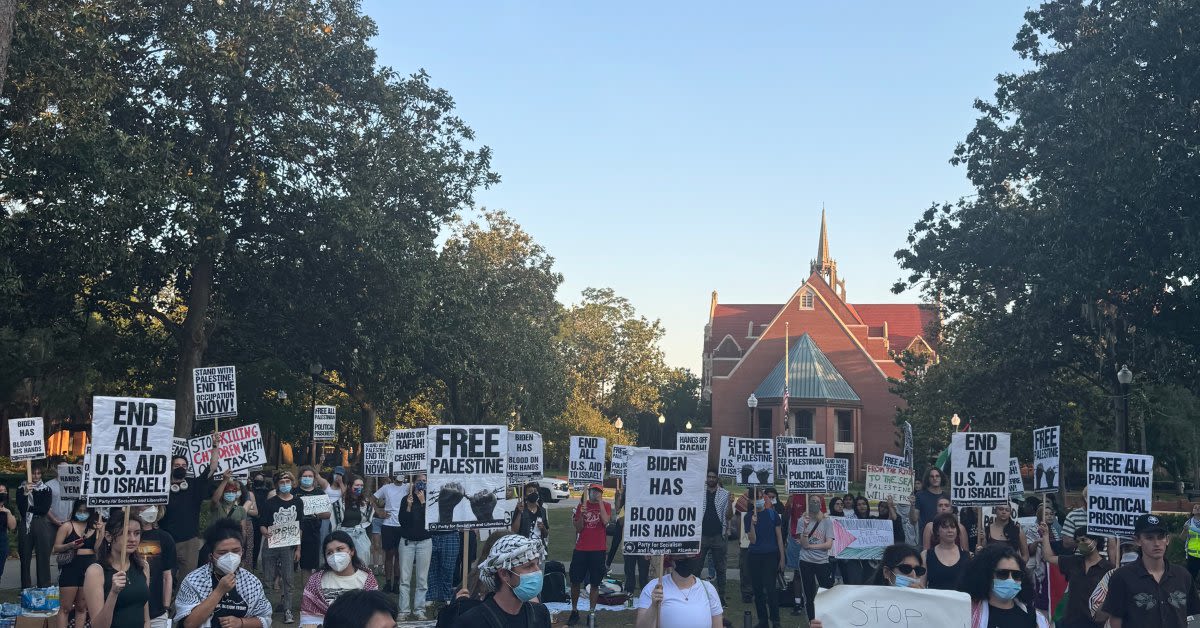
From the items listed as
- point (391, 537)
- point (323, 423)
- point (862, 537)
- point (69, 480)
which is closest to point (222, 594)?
point (391, 537)

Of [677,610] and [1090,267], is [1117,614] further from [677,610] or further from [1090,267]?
[1090,267]

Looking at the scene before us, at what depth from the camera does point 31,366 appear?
3656cm

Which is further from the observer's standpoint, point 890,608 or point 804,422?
point 804,422

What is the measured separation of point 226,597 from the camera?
723 centimetres

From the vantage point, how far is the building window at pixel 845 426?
78.3 meters

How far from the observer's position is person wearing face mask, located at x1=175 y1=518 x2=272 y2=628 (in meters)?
7.10

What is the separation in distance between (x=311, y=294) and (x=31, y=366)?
14686 mm

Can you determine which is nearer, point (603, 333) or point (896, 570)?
point (896, 570)

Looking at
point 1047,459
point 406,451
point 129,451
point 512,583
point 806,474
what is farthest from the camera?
point 806,474

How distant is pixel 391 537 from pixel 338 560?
337 inches

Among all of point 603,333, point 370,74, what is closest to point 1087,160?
point 370,74

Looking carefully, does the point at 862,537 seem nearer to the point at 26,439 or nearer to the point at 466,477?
the point at 466,477

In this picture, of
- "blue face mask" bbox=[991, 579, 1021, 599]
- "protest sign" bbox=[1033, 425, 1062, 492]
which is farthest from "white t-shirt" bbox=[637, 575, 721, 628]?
"protest sign" bbox=[1033, 425, 1062, 492]

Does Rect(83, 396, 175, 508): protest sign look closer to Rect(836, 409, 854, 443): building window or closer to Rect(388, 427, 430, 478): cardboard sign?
Rect(388, 427, 430, 478): cardboard sign
